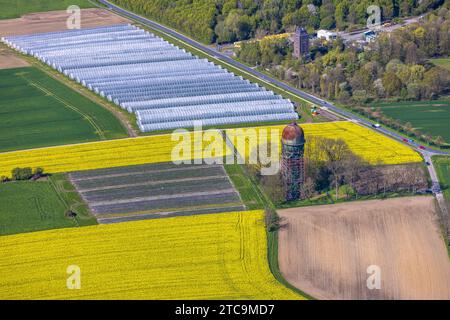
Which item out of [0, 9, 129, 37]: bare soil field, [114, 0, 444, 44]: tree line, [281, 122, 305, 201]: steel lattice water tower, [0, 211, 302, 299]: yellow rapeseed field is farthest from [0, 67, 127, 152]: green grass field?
[114, 0, 444, 44]: tree line

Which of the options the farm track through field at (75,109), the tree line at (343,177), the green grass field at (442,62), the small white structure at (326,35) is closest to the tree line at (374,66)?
the green grass field at (442,62)

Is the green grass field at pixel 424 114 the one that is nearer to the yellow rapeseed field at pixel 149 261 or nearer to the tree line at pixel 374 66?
the tree line at pixel 374 66

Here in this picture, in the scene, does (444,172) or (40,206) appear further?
(444,172)

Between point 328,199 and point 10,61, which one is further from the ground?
point 10,61

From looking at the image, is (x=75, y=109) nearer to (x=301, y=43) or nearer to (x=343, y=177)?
(x=301, y=43)

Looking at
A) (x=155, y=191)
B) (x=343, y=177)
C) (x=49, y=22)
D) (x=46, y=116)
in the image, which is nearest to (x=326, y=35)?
(x=49, y=22)

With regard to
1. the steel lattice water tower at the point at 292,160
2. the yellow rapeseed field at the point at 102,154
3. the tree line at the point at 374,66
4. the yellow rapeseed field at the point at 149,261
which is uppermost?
the tree line at the point at 374,66
